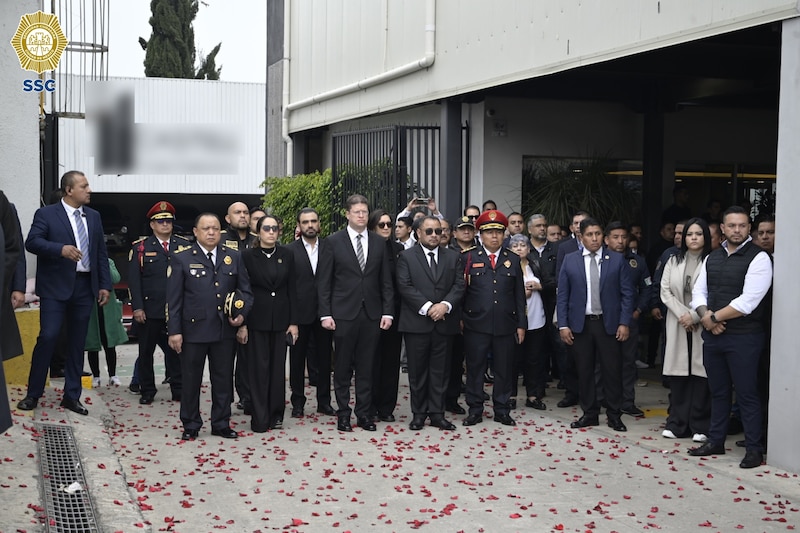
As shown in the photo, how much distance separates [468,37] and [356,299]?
190 inches

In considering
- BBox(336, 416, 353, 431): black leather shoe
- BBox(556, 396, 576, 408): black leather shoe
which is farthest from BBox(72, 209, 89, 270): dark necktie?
BBox(556, 396, 576, 408): black leather shoe

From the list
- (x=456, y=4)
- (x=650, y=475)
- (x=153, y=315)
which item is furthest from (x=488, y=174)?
(x=650, y=475)

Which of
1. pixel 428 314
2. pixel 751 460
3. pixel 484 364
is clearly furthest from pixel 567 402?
pixel 751 460

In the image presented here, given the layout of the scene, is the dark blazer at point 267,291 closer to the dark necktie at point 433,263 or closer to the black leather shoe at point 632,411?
the dark necktie at point 433,263

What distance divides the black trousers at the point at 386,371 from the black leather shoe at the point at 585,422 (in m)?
1.70

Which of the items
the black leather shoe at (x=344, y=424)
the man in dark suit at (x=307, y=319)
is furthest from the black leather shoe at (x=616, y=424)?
the man in dark suit at (x=307, y=319)

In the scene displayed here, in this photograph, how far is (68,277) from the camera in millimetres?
9117

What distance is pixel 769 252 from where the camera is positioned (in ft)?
28.0

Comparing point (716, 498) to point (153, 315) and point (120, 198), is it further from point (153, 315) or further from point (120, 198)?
point (120, 198)

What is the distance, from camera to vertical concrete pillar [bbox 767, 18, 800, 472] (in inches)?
302

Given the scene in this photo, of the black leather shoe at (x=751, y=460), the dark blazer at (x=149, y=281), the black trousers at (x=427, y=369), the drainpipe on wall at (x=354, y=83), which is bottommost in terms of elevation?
the black leather shoe at (x=751, y=460)

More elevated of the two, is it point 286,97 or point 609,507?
point 286,97

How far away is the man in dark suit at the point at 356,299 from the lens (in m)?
9.49

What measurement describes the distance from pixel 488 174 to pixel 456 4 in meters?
2.30
